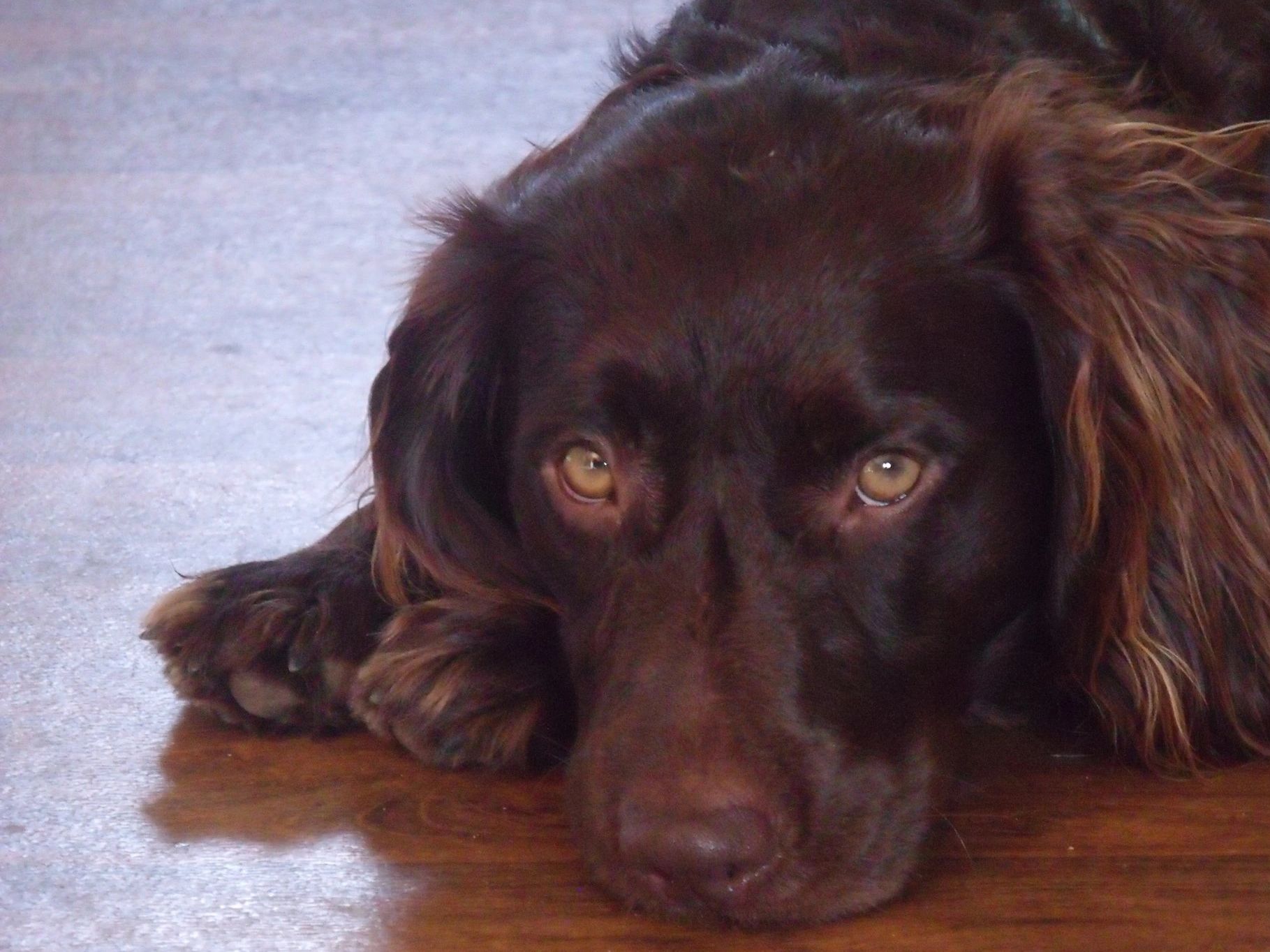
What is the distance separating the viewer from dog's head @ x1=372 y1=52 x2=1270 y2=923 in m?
1.76

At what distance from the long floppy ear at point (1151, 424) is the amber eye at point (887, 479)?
0.71 feet

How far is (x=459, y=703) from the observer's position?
2123mm

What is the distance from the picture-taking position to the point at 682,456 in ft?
6.07

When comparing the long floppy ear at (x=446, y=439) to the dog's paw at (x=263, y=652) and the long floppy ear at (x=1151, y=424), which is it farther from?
A: the long floppy ear at (x=1151, y=424)

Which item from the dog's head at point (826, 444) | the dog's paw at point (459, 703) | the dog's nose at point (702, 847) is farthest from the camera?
the dog's paw at point (459, 703)

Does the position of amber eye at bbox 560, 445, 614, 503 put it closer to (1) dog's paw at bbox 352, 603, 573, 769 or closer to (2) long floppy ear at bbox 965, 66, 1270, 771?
(1) dog's paw at bbox 352, 603, 573, 769

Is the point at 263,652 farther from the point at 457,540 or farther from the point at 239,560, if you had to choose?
the point at 239,560

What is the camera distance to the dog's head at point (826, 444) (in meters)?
1.76

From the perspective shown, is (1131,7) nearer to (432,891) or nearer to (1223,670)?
(1223,670)

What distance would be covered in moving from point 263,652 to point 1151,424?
3.33ft

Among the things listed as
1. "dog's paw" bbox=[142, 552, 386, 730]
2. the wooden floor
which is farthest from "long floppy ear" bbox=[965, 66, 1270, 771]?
"dog's paw" bbox=[142, 552, 386, 730]

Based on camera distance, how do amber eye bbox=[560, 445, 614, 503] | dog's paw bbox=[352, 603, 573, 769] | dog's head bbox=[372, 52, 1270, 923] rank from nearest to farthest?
dog's head bbox=[372, 52, 1270, 923] → amber eye bbox=[560, 445, 614, 503] → dog's paw bbox=[352, 603, 573, 769]

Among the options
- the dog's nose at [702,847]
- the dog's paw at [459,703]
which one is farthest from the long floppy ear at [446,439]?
the dog's nose at [702,847]

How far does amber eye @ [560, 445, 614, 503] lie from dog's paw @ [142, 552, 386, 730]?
37 centimetres
